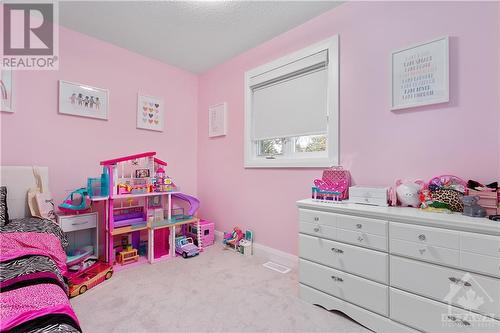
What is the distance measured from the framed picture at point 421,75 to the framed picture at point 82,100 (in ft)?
9.90

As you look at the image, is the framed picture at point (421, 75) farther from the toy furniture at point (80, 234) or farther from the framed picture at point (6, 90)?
the framed picture at point (6, 90)

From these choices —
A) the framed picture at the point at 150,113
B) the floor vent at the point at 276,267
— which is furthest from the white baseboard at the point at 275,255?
the framed picture at the point at 150,113

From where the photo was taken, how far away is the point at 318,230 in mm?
1734

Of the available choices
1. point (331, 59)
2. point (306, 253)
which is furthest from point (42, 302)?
point (331, 59)

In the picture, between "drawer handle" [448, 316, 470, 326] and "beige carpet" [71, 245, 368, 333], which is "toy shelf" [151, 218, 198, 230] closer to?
"beige carpet" [71, 245, 368, 333]

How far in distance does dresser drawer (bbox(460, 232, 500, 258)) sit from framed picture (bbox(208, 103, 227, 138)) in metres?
2.61

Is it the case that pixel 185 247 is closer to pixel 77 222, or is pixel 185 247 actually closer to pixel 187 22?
pixel 77 222

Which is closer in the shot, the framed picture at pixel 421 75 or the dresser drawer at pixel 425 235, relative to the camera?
the dresser drawer at pixel 425 235

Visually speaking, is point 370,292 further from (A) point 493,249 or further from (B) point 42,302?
(B) point 42,302

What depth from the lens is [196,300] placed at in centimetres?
178

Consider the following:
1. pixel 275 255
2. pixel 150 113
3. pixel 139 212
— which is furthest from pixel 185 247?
pixel 150 113

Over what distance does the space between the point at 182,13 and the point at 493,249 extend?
Result: 112 inches

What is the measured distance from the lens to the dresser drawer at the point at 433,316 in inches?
44.9

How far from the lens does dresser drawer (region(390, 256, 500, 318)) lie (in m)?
1.12
